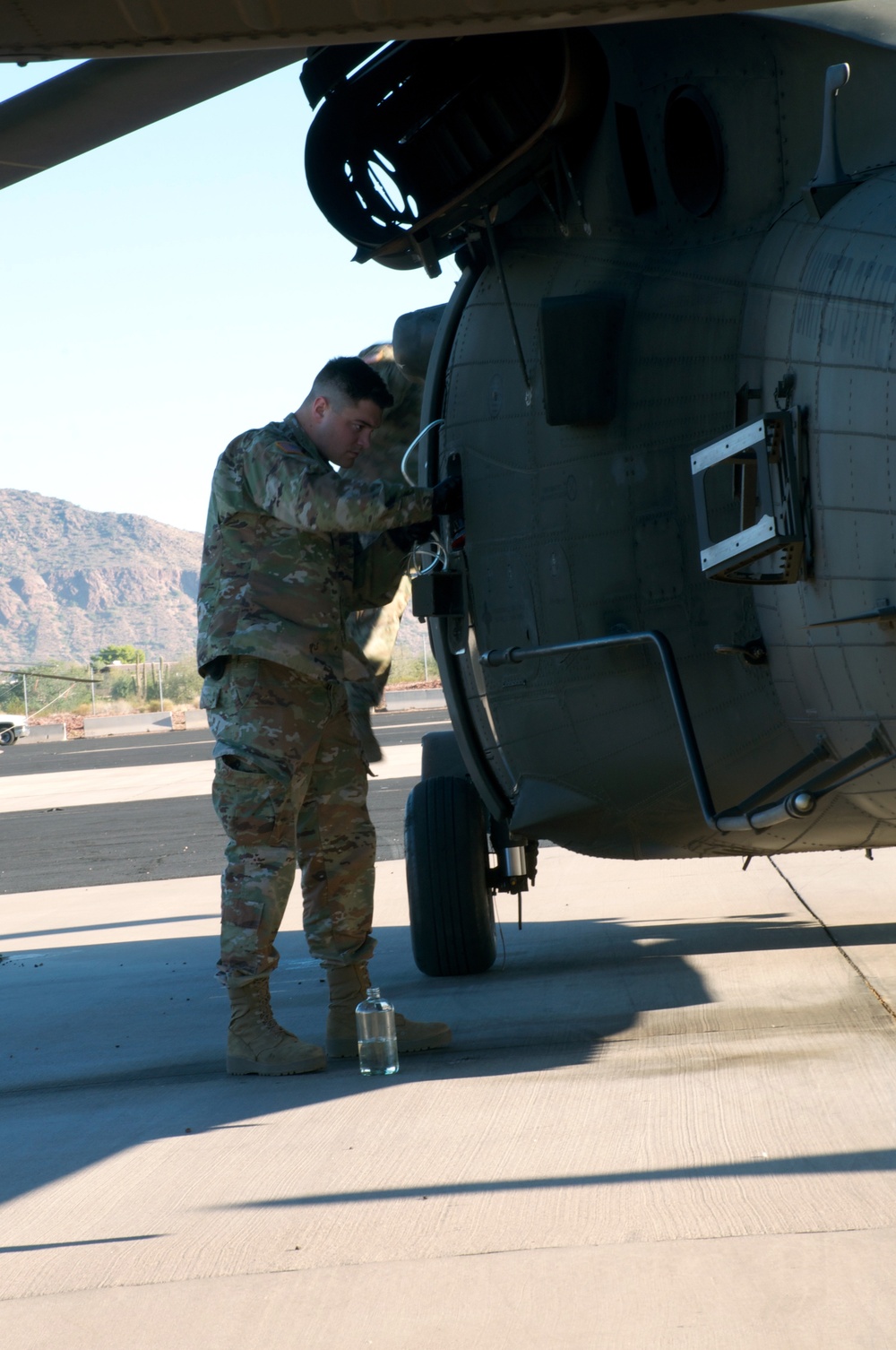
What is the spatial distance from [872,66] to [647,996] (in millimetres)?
3209

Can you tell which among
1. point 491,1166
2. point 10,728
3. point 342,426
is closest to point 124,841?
point 342,426

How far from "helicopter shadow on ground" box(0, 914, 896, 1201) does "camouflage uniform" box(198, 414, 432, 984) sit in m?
0.52

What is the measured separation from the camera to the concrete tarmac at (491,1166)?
249 cm

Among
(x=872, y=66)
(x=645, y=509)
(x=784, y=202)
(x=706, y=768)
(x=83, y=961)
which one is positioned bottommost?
(x=83, y=961)

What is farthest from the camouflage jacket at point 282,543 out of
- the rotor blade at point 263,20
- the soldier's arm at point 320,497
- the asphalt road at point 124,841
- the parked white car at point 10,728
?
the parked white car at point 10,728

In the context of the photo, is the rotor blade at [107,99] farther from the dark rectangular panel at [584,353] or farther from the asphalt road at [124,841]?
the asphalt road at [124,841]

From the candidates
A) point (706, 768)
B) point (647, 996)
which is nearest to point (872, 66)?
point (706, 768)

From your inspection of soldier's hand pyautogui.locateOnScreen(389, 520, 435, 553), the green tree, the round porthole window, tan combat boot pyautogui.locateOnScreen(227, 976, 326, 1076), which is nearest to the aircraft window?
the round porthole window

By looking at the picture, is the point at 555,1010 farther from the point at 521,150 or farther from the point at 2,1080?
the point at 521,150

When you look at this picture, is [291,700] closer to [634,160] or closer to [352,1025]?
[352,1025]

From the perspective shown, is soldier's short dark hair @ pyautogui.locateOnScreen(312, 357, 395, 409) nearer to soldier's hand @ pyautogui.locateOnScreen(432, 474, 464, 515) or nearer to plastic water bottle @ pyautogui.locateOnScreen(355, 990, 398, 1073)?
soldier's hand @ pyautogui.locateOnScreen(432, 474, 464, 515)

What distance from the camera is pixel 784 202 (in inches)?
160

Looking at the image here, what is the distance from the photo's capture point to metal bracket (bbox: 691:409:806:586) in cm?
361

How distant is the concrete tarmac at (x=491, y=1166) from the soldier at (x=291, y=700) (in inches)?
12.2
